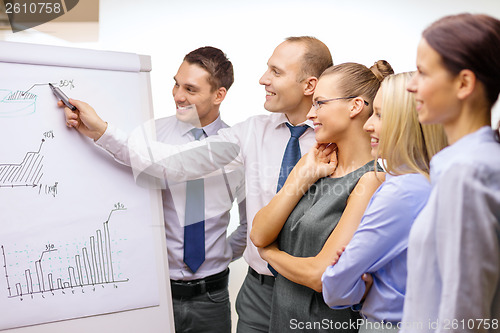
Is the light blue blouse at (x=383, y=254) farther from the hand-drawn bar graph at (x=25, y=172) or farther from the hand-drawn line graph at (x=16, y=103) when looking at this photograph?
the hand-drawn line graph at (x=16, y=103)

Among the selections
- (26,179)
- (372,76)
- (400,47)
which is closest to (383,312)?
Answer: (372,76)

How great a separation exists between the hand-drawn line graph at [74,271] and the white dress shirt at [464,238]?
1.20 metres

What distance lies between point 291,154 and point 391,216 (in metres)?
0.78

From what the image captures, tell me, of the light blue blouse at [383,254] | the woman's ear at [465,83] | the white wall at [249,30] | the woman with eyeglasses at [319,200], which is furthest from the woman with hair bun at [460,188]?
the white wall at [249,30]

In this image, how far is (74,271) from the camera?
6.18 ft

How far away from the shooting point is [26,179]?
6.04ft

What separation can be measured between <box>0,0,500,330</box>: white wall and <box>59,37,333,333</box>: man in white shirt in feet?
2.86

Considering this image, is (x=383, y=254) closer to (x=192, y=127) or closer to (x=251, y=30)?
(x=192, y=127)

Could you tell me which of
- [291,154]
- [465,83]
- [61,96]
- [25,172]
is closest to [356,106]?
[291,154]

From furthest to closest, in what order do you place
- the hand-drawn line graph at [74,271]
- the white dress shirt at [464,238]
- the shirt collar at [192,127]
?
the shirt collar at [192,127] < the hand-drawn line graph at [74,271] < the white dress shirt at [464,238]

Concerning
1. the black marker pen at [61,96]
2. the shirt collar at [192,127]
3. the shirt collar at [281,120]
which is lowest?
the shirt collar at [192,127]

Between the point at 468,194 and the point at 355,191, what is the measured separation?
60 cm

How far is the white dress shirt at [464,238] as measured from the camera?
1.02 metres

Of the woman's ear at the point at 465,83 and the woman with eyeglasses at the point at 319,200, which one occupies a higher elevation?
the woman's ear at the point at 465,83
